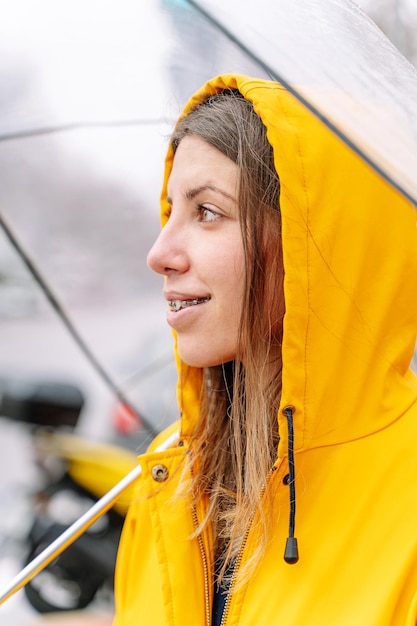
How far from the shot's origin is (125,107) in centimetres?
209

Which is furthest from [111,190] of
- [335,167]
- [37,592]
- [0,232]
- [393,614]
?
[37,592]

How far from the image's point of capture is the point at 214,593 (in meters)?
1.67

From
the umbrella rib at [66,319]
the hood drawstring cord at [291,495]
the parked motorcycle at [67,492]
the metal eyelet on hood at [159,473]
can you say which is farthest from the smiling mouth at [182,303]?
the parked motorcycle at [67,492]

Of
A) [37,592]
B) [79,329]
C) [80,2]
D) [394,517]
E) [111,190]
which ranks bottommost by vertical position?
[37,592]

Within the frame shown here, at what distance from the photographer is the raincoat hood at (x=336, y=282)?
1.52 m

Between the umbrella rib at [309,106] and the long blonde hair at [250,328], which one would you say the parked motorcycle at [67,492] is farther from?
the umbrella rib at [309,106]

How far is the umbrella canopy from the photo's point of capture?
1106 mm

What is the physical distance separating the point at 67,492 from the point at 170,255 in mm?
2006

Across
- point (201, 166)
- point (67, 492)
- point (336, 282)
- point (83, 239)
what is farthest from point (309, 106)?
point (67, 492)

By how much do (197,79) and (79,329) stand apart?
3.71 ft

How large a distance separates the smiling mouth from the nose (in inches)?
2.8

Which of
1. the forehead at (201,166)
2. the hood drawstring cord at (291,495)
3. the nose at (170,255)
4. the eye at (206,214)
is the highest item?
the forehead at (201,166)

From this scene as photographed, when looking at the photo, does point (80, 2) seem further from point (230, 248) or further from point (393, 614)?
point (393, 614)

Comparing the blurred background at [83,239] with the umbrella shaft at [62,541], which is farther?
the umbrella shaft at [62,541]
